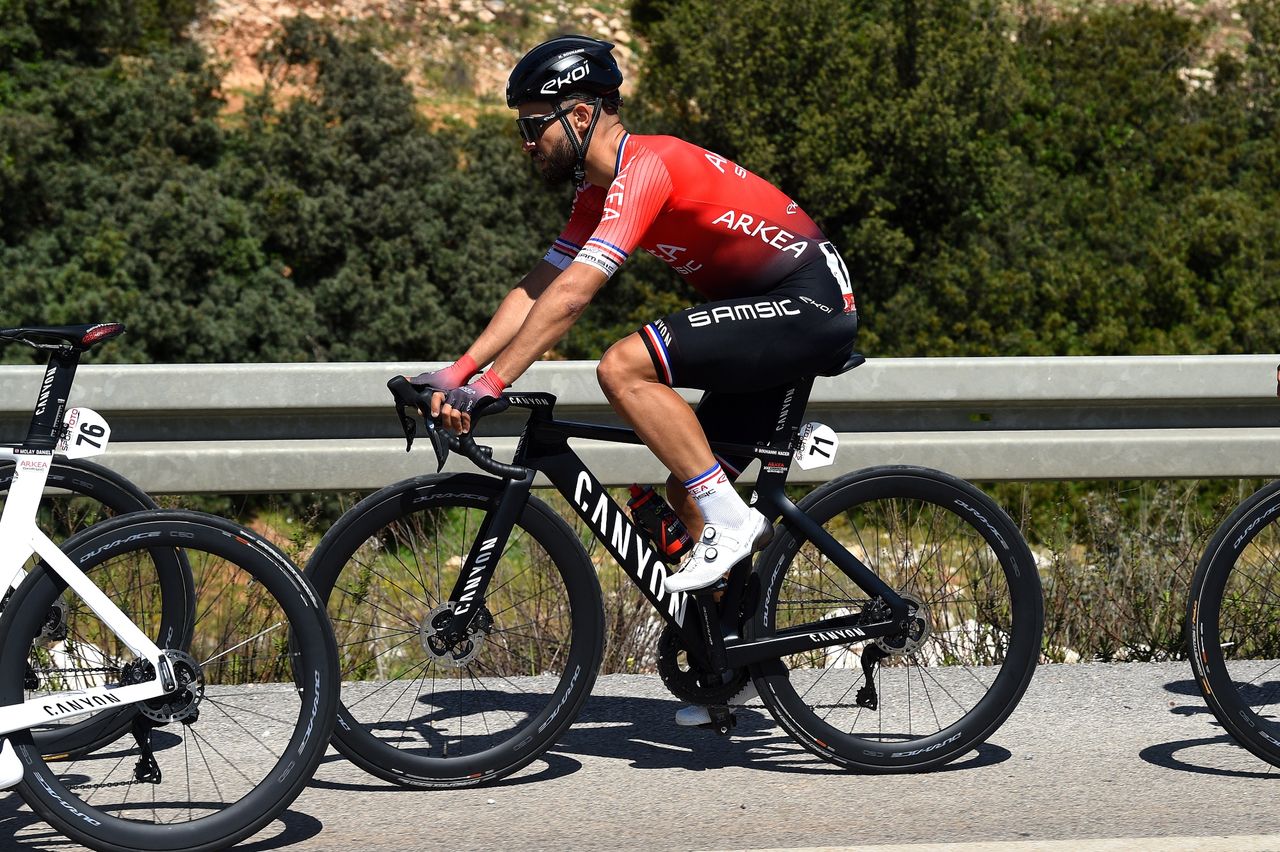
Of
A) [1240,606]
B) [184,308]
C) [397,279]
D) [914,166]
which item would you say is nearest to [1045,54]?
[914,166]

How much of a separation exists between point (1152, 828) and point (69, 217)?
87.5 feet

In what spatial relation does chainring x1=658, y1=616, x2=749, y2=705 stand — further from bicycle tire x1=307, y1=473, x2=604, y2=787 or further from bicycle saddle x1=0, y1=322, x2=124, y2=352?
bicycle saddle x1=0, y1=322, x2=124, y2=352

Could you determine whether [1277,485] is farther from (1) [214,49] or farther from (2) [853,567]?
(1) [214,49]

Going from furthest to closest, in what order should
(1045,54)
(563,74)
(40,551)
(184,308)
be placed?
(1045,54)
(184,308)
(563,74)
(40,551)

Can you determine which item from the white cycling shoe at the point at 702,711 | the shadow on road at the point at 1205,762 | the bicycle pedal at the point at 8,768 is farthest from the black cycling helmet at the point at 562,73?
the shadow on road at the point at 1205,762

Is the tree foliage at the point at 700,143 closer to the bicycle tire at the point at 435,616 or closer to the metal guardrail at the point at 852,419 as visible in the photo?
the metal guardrail at the point at 852,419

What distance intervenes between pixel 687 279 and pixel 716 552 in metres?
0.72

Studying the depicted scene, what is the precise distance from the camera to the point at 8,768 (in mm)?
3635

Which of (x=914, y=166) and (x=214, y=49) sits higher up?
(x=214, y=49)

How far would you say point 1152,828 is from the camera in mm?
3943

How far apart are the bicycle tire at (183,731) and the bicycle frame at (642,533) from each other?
19.4 inches

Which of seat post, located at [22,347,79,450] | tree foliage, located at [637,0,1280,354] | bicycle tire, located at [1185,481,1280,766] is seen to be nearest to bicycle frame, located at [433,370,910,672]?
bicycle tire, located at [1185,481,1280,766]

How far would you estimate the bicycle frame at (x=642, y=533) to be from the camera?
426cm

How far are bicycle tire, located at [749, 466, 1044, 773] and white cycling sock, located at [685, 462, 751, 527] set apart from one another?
20cm
